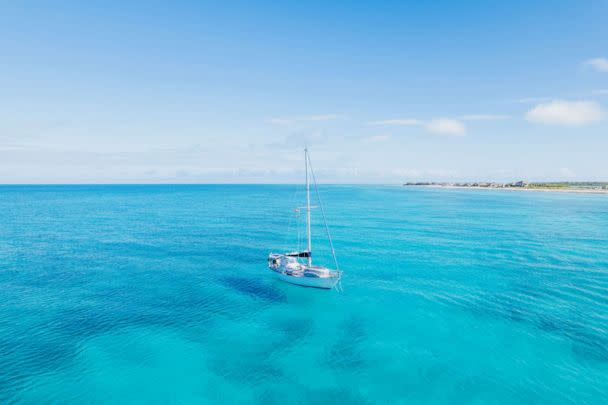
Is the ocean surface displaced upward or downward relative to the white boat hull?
downward

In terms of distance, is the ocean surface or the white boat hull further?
the white boat hull

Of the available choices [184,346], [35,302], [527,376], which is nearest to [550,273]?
[527,376]

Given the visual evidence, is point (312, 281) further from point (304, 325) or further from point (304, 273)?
point (304, 325)

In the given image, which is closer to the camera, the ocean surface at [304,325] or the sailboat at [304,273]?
the ocean surface at [304,325]

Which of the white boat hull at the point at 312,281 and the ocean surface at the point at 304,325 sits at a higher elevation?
the white boat hull at the point at 312,281

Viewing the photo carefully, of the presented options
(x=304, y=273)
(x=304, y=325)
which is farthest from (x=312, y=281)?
(x=304, y=325)

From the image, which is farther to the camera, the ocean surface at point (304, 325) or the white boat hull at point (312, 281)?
the white boat hull at point (312, 281)
